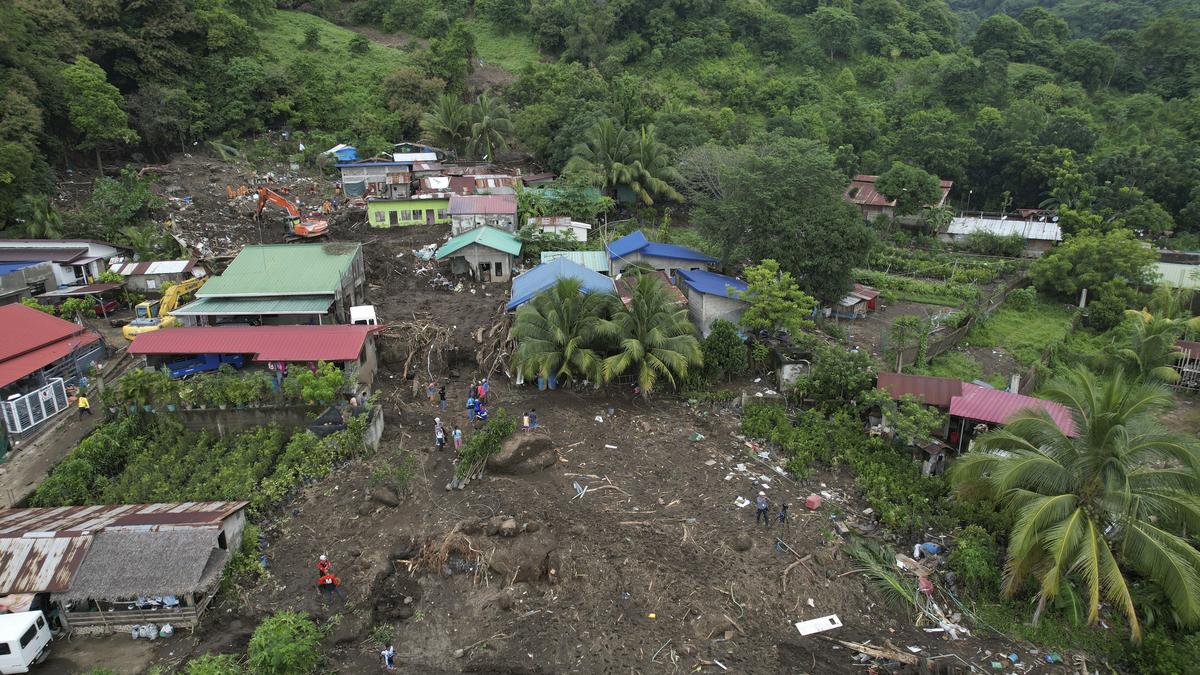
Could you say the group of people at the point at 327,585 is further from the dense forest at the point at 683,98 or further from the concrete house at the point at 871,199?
the concrete house at the point at 871,199

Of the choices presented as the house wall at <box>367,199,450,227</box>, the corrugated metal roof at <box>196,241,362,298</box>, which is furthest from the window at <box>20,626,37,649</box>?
the house wall at <box>367,199,450,227</box>

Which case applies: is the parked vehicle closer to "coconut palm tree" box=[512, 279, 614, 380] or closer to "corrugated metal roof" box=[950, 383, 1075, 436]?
"coconut palm tree" box=[512, 279, 614, 380]

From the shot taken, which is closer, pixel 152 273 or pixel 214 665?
pixel 214 665

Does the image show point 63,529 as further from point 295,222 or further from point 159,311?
point 295,222

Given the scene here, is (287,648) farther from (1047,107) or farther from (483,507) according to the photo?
(1047,107)

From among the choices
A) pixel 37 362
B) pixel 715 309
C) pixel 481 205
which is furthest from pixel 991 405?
pixel 37 362
